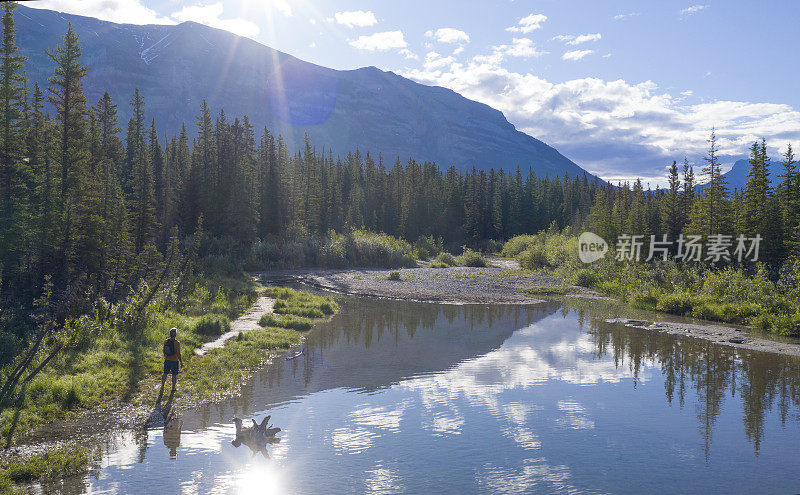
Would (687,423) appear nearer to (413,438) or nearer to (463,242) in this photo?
(413,438)

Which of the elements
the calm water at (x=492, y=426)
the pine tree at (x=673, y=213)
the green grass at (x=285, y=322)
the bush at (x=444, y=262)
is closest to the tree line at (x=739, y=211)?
the pine tree at (x=673, y=213)

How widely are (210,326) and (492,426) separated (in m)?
14.1

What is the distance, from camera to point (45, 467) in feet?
32.0

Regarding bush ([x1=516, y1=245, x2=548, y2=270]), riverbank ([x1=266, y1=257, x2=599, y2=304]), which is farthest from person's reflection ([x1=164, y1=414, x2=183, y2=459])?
bush ([x1=516, y1=245, x2=548, y2=270])

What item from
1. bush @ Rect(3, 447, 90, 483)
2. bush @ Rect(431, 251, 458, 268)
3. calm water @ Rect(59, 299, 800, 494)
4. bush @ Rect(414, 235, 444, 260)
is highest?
bush @ Rect(414, 235, 444, 260)

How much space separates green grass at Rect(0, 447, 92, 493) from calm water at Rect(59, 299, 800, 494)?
0.46 metres

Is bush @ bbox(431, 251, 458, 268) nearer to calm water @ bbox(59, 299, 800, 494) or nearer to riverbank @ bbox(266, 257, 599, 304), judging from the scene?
riverbank @ bbox(266, 257, 599, 304)

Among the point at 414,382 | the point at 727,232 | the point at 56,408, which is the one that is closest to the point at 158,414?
the point at 56,408

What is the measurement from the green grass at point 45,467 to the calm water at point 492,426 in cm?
46

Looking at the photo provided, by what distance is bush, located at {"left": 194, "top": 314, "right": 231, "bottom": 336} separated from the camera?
22.0 meters

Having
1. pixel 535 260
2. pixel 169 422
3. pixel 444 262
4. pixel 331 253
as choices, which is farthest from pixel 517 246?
pixel 169 422

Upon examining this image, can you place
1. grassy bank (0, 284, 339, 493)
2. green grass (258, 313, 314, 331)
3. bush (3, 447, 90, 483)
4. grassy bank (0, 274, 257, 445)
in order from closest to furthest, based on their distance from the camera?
bush (3, 447, 90, 483), grassy bank (0, 284, 339, 493), grassy bank (0, 274, 257, 445), green grass (258, 313, 314, 331)

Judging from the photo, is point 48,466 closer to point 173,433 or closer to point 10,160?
point 173,433

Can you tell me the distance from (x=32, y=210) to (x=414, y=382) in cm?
2016
